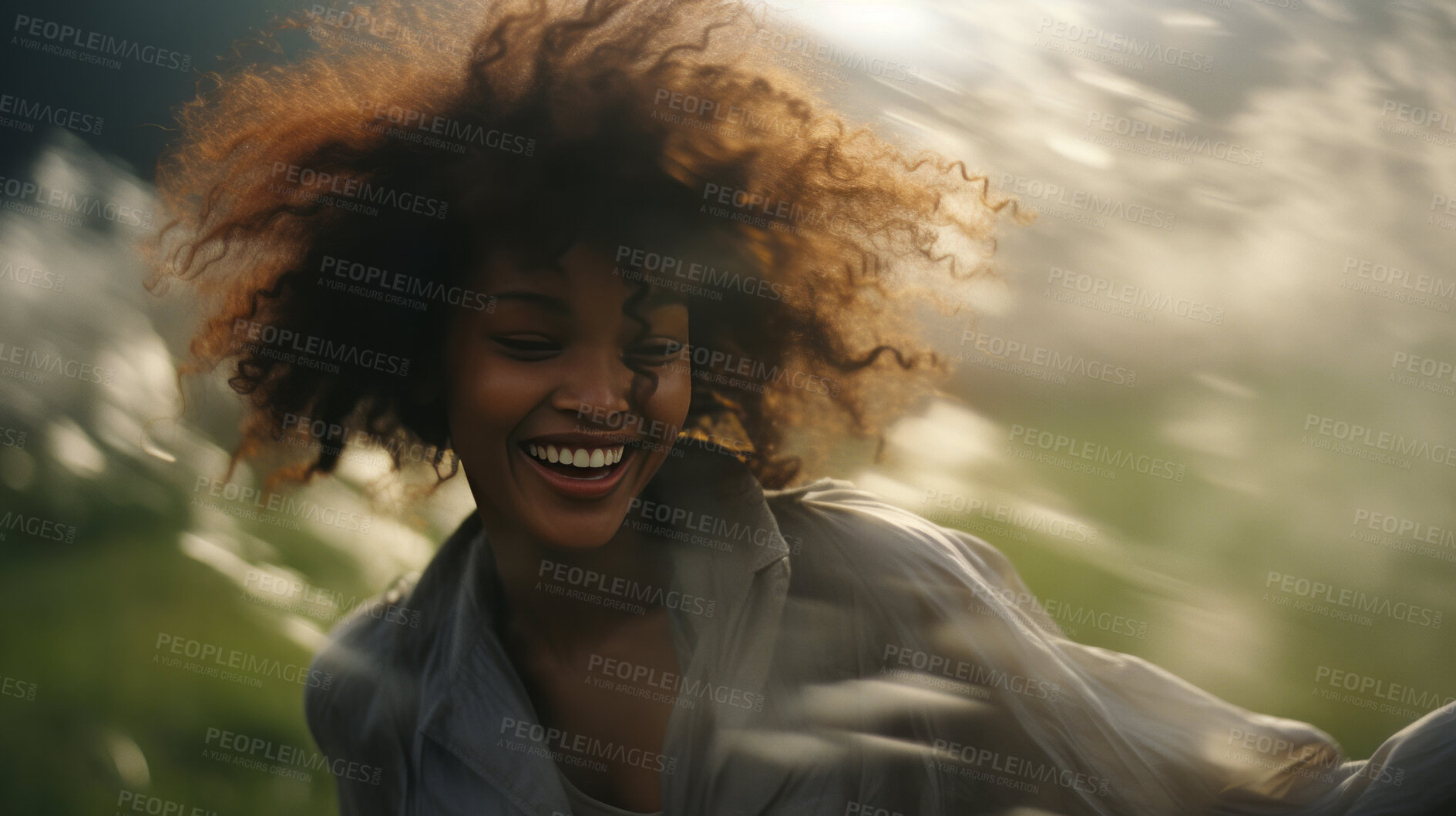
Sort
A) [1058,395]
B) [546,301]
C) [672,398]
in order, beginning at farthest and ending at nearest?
[1058,395]
[672,398]
[546,301]

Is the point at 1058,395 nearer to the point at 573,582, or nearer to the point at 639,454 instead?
the point at 639,454

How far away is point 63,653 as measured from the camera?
5.84 feet

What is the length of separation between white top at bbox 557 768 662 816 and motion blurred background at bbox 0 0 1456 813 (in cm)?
61

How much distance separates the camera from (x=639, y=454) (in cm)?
154

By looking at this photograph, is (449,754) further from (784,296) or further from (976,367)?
(976,367)

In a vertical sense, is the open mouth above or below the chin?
above

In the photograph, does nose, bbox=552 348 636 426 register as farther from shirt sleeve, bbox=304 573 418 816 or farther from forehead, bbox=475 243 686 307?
shirt sleeve, bbox=304 573 418 816

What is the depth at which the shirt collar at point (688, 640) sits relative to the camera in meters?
1.54

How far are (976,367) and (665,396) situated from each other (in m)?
0.78

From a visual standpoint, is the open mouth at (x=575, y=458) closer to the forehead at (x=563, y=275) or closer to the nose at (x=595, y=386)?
the nose at (x=595, y=386)

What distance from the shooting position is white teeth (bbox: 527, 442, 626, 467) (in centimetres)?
147

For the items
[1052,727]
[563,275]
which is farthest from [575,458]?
[1052,727]

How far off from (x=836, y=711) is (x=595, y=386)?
0.82 meters

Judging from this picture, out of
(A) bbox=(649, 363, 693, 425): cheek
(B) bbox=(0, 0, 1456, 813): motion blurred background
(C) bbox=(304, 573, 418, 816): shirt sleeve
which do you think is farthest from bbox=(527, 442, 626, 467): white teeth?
(C) bbox=(304, 573, 418, 816): shirt sleeve
